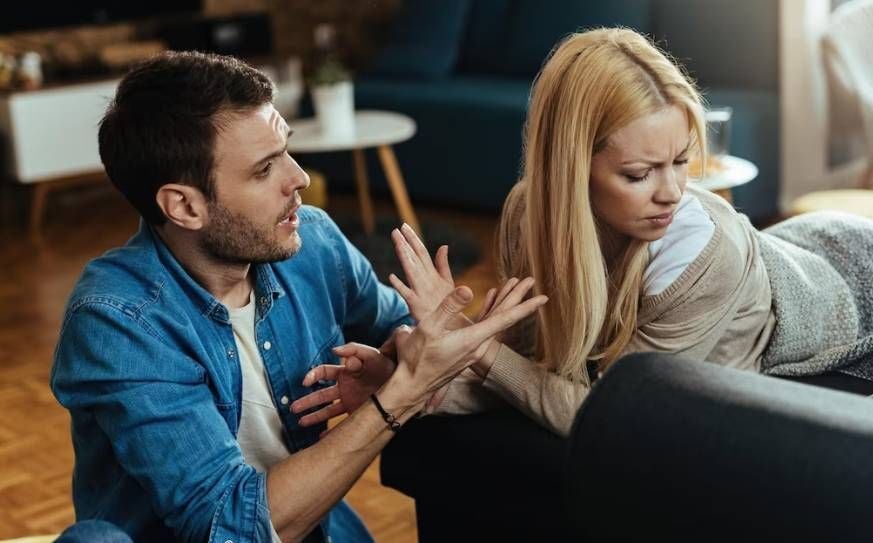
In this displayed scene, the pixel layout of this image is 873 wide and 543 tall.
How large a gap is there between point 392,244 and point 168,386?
9.90 ft

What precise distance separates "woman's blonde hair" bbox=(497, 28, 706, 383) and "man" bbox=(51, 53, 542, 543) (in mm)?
91

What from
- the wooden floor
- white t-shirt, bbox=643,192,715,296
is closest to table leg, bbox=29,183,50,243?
the wooden floor

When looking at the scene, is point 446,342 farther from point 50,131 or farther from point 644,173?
point 50,131

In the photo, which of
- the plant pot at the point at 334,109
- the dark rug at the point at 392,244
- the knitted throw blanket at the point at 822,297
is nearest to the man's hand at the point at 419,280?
the knitted throw blanket at the point at 822,297

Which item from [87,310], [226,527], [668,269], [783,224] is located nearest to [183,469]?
[226,527]

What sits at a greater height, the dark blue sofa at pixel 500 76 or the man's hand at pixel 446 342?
the man's hand at pixel 446 342

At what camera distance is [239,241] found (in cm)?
157

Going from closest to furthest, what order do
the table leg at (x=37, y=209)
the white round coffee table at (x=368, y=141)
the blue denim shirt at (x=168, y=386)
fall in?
the blue denim shirt at (x=168, y=386)
the white round coffee table at (x=368, y=141)
the table leg at (x=37, y=209)

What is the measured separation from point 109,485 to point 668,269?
713 millimetres

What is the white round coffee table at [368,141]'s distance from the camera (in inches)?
173

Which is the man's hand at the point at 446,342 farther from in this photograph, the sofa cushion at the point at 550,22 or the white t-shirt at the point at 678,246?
the sofa cushion at the point at 550,22

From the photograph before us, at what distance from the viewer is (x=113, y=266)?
1.53m

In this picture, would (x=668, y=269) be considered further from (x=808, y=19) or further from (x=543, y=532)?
(x=808, y=19)

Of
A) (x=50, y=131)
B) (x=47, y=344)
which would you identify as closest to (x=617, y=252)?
(x=47, y=344)
